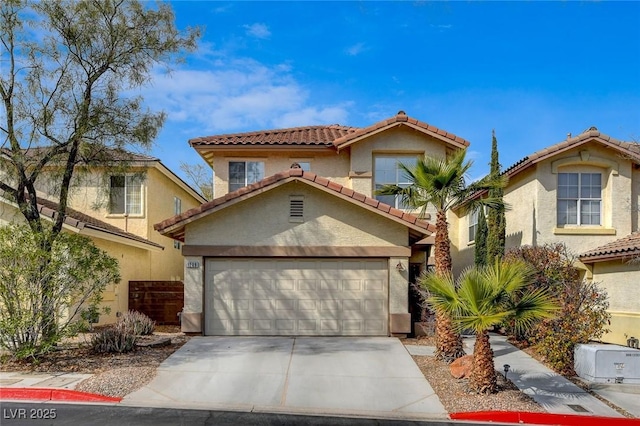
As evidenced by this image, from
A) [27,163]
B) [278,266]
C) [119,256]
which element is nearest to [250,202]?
[278,266]

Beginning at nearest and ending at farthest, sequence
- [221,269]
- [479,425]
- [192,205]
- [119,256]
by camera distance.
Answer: [479,425]
[221,269]
[119,256]
[192,205]

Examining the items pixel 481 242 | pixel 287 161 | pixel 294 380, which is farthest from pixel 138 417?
pixel 481 242

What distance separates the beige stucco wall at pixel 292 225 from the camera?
14234mm

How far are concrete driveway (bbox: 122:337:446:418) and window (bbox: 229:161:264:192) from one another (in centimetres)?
695

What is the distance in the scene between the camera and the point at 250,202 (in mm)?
14281

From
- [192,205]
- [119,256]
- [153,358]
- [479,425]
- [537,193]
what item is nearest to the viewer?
[479,425]

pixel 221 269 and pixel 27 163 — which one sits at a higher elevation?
pixel 27 163

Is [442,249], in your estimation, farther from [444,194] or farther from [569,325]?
[569,325]

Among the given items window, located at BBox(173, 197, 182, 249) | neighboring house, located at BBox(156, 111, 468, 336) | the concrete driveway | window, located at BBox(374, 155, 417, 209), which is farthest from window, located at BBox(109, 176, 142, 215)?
window, located at BBox(374, 155, 417, 209)

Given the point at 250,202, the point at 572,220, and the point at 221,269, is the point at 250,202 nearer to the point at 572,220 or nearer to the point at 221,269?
the point at 221,269

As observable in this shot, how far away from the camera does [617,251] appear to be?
1406cm

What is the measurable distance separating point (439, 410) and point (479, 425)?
718 mm

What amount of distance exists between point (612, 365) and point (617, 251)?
494cm

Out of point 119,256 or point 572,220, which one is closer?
point 572,220
